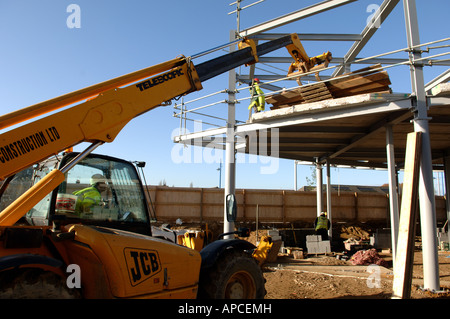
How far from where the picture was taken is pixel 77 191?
4188 millimetres

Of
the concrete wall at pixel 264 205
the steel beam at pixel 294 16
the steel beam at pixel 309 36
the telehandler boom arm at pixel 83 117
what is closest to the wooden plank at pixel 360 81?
the steel beam at pixel 294 16

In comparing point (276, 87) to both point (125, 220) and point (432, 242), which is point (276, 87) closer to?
point (432, 242)

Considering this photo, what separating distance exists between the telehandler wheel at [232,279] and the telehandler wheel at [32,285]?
1.86 metres

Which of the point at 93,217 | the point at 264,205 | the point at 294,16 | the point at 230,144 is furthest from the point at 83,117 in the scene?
the point at 264,205

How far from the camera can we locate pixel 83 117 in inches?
156

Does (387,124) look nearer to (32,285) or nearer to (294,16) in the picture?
(294,16)

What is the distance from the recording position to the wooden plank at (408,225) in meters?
6.40

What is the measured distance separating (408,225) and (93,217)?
5.75 metres

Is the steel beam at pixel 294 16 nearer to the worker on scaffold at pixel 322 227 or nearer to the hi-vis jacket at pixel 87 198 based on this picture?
the worker on scaffold at pixel 322 227

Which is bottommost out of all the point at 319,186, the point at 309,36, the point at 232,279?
the point at 232,279

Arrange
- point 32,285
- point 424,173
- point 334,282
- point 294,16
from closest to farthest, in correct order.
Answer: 1. point 32,285
2. point 424,173
3. point 334,282
4. point 294,16

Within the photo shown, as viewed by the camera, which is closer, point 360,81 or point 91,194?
point 91,194
